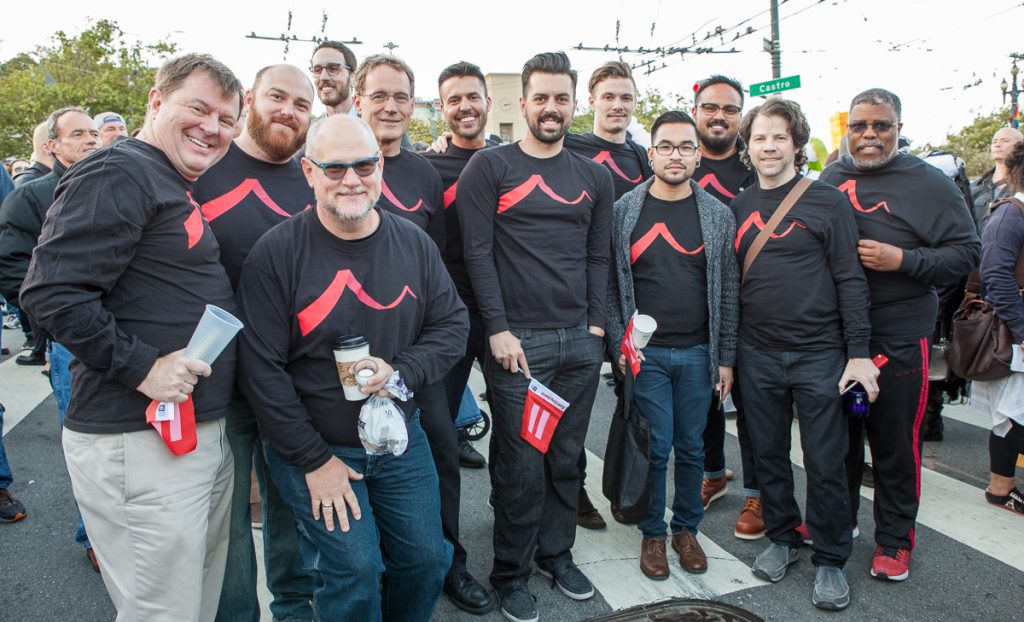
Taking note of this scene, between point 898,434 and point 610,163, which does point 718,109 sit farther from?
point 898,434

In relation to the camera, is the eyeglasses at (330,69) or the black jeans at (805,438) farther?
the eyeglasses at (330,69)

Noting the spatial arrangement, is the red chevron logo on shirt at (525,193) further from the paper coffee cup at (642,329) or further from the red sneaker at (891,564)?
the red sneaker at (891,564)

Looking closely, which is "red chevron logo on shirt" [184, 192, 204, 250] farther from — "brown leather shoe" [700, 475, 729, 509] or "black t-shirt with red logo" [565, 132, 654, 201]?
"brown leather shoe" [700, 475, 729, 509]

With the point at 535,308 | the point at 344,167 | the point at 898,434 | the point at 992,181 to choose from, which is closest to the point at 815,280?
the point at 898,434

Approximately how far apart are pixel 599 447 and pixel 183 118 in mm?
4054

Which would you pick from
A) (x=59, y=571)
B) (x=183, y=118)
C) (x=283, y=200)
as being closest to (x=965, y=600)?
(x=283, y=200)

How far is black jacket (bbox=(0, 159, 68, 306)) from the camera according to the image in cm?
365

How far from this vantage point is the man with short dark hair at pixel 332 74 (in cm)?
496

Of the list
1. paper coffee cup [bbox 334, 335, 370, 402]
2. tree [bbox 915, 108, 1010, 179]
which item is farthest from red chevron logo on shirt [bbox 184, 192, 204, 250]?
tree [bbox 915, 108, 1010, 179]

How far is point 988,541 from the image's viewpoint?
151 inches

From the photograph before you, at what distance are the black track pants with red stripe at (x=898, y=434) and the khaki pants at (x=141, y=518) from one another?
125 inches

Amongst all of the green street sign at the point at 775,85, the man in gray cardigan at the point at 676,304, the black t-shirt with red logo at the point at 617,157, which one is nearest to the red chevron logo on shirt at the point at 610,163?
the black t-shirt with red logo at the point at 617,157

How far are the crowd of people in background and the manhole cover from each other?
29cm

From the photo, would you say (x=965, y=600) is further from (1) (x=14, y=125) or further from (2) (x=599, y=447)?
(1) (x=14, y=125)
